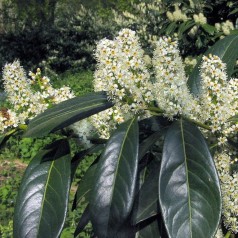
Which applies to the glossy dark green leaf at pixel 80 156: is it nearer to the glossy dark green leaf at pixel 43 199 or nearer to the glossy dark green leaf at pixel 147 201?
the glossy dark green leaf at pixel 43 199

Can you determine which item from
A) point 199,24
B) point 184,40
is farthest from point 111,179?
point 184,40

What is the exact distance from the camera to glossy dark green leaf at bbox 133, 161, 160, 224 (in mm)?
1116

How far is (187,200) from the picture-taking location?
3.29ft

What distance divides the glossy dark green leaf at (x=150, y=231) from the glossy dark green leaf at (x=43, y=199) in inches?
6.9

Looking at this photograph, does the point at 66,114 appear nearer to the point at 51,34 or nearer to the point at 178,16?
the point at 178,16

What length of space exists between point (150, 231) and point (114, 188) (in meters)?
0.20

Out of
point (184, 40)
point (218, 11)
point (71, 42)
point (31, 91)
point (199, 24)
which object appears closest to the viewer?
point (31, 91)

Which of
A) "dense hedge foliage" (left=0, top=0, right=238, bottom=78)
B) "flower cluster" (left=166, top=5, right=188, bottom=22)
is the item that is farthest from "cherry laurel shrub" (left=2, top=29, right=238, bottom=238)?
"dense hedge foliage" (left=0, top=0, right=238, bottom=78)

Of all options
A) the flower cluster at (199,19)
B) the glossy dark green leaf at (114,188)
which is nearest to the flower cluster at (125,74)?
the glossy dark green leaf at (114,188)

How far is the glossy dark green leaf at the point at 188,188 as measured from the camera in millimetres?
978

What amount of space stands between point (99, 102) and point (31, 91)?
26 centimetres

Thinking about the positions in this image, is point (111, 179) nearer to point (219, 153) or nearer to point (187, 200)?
point (187, 200)

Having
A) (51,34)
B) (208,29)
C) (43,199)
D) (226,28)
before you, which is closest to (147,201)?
(43,199)

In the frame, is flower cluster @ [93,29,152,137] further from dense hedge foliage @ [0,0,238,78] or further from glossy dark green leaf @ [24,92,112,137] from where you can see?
dense hedge foliage @ [0,0,238,78]
